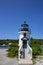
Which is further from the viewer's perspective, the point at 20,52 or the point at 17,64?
the point at 20,52

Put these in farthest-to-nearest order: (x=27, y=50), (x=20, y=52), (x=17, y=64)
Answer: (x=27, y=50), (x=20, y=52), (x=17, y=64)

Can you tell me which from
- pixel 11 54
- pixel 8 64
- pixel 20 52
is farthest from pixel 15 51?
pixel 8 64

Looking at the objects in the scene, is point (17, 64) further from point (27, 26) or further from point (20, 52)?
point (27, 26)

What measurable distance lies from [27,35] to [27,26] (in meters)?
1.45

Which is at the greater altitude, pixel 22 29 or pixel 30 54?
pixel 22 29

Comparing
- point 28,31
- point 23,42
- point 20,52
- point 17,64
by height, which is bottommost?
point 17,64

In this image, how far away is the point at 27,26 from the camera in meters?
21.5

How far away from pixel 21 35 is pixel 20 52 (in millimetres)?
2976

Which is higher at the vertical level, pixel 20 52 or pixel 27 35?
pixel 27 35

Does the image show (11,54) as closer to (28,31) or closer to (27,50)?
(27,50)

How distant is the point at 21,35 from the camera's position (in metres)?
20.8

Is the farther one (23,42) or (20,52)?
(23,42)

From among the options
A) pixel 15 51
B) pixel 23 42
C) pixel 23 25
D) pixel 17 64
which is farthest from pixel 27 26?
pixel 17 64

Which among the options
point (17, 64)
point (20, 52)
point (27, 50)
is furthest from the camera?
point (27, 50)
